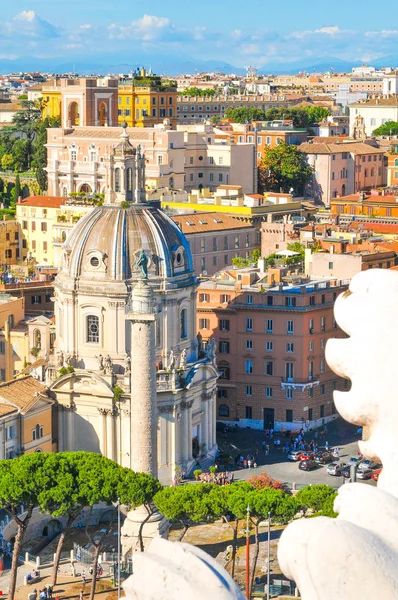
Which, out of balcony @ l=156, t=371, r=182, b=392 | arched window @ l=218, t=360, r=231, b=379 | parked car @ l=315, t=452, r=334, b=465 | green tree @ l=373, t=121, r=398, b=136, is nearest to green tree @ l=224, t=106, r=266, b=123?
green tree @ l=373, t=121, r=398, b=136

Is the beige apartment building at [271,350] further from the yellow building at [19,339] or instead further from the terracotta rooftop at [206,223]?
the terracotta rooftop at [206,223]

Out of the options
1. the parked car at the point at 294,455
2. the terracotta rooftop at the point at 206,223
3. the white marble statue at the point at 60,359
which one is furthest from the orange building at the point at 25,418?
the terracotta rooftop at the point at 206,223

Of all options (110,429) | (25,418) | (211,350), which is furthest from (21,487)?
(211,350)

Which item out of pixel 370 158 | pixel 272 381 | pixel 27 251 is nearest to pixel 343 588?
pixel 272 381

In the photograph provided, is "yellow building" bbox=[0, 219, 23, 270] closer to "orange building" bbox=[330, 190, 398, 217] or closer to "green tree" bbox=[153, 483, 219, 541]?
"orange building" bbox=[330, 190, 398, 217]

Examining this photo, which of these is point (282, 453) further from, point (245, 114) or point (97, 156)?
point (245, 114)

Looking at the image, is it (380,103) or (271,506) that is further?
(380,103)
